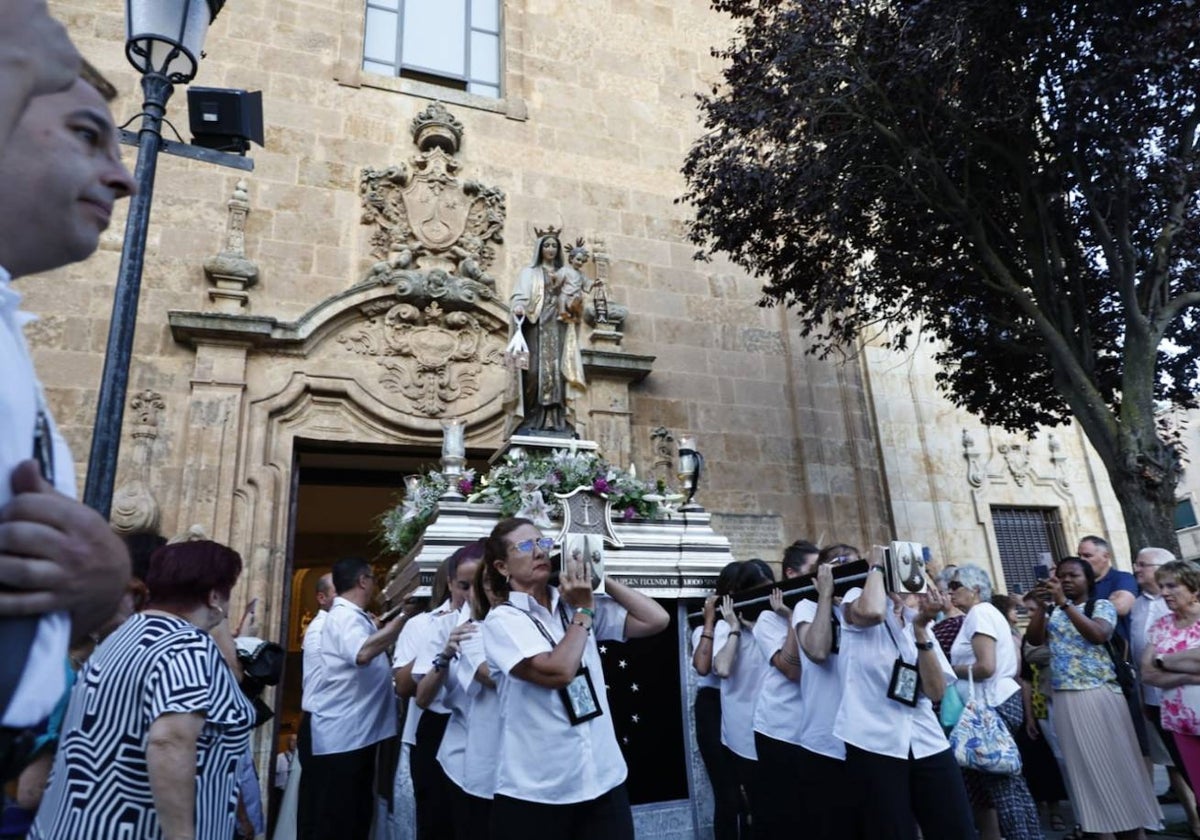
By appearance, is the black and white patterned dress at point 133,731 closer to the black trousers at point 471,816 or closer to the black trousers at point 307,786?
the black trousers at point 471,816

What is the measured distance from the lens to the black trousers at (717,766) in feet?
15.9

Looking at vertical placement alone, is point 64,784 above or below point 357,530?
below

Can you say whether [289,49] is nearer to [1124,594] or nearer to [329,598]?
[329,598]

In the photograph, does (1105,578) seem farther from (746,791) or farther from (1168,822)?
(746,791)

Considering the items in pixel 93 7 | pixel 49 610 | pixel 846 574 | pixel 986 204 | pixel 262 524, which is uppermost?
pixel 93 7

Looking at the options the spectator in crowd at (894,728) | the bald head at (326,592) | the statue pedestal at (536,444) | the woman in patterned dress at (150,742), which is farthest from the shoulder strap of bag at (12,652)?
the statue pedestal at (536,444)

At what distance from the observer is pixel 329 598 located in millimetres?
5281

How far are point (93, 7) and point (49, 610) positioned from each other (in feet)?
37.7

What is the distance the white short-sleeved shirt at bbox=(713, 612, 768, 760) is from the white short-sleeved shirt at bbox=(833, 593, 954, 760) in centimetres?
79

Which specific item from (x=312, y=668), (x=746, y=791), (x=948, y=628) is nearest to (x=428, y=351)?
(x=312, y=668)

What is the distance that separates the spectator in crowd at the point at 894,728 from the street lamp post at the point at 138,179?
3368mm

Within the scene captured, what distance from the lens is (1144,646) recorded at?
546cm

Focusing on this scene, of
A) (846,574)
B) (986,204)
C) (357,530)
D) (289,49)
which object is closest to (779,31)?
(986,204)

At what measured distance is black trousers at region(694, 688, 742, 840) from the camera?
15.9 feet
